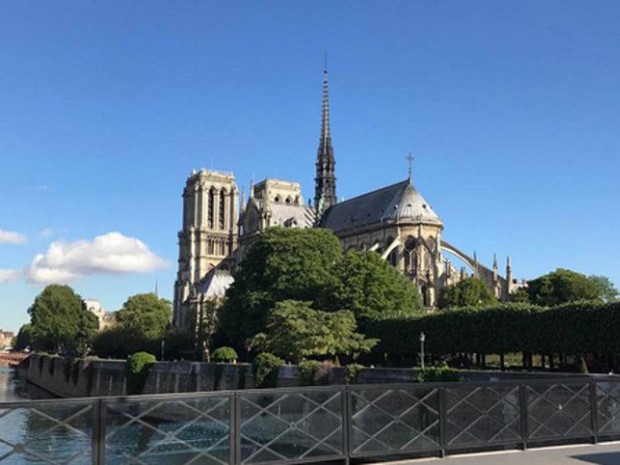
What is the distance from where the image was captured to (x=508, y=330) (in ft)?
146

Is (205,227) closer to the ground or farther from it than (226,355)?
farther from it

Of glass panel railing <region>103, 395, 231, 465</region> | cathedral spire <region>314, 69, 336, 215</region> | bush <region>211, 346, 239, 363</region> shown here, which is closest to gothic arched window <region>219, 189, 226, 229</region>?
cathedral spire <region>314, 69, 336, 215</region>

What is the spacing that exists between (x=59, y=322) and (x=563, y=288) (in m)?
68.0

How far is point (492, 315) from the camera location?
4559 centimetres

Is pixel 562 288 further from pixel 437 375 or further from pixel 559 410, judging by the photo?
pixel 559 410

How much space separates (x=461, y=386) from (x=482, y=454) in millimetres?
1014

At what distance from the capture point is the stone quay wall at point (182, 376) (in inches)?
1531

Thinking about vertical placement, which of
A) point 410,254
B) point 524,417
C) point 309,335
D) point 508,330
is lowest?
point 524,417

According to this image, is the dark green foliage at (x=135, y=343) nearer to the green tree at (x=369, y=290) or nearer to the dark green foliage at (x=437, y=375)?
the green tree at (x=369, y=290)

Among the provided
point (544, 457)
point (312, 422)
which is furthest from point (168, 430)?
point (544, 457)

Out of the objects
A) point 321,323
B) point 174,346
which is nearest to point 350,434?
point 321,323

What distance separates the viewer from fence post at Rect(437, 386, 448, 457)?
1104 centimetres

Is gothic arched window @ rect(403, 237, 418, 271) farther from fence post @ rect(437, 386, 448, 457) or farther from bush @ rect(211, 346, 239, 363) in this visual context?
fence post @ rect(437, 386, 448, 457)

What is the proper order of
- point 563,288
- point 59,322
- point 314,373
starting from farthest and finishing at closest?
1. point 59,322
2. point 563,288
3. point 314,373
